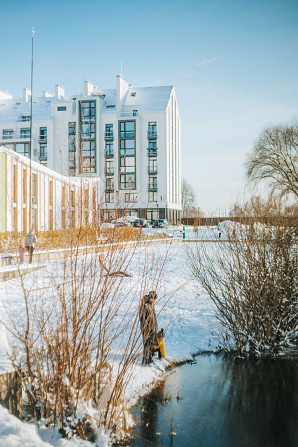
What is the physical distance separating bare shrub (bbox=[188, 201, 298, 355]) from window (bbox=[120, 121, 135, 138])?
4767 cm

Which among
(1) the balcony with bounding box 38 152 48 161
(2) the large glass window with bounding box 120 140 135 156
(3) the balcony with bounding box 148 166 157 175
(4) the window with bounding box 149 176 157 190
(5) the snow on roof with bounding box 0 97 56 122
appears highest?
(5) the snow on roof with bounding box 0 97 56 122

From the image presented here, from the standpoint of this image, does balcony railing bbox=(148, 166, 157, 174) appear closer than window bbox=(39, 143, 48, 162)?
Yes

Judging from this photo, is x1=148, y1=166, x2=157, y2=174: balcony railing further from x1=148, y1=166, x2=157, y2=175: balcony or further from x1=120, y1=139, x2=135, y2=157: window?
x1=120, y1=139, x2=135, y2=157: window

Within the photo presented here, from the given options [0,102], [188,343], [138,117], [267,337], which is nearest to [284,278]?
[267,337]

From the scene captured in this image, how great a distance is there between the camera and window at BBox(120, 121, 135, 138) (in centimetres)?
5497

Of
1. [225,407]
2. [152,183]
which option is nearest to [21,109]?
[152,183]

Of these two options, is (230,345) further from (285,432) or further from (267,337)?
(285,432)

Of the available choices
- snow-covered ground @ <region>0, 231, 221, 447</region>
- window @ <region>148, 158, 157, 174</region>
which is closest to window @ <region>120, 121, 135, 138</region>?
window @ <region>148, 158, 157, 174</region>

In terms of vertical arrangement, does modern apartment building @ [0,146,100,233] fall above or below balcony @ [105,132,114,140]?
below

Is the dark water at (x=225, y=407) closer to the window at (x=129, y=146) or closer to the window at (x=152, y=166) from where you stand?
the window at (x=152, y=166)

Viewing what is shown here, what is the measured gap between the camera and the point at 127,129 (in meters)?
55.1

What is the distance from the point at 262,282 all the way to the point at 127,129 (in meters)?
48.6

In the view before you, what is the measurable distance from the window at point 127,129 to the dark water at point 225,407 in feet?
160

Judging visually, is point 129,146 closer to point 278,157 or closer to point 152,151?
point 152,151
